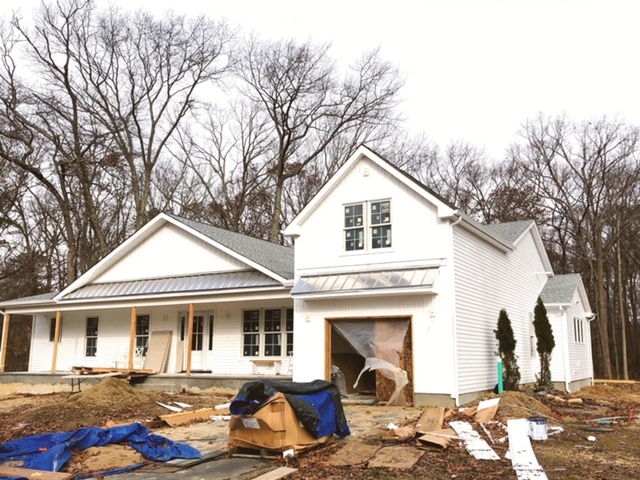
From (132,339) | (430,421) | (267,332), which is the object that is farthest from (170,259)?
(430,421)

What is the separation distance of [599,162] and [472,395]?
72.8 feet

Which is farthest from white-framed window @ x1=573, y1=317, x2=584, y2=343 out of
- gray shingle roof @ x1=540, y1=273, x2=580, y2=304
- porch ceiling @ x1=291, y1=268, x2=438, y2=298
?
porch ceiling @ x1=291, y1=268, x2=438, y2=298

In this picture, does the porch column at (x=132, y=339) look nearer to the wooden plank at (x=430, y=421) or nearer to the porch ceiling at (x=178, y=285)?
the porch ceiling at (x=178, y=285)

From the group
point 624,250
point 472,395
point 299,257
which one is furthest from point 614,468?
point 624,250

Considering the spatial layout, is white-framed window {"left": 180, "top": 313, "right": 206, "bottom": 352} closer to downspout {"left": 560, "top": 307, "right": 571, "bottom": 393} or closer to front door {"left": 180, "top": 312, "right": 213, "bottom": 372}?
front door {"left": 180, "top": 312, "right": 213, "bottom": 372}

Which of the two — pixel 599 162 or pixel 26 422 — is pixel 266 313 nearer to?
pixel 26 422

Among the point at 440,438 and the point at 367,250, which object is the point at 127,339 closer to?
the point at 367,250

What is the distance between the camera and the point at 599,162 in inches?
1289

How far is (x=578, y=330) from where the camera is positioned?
23.3 metres

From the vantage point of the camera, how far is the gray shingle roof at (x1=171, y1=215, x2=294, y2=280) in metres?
19.7

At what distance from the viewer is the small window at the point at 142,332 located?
22.0m

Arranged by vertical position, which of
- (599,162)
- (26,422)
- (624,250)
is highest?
(599,162)

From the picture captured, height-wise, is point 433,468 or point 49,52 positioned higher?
point 49,52

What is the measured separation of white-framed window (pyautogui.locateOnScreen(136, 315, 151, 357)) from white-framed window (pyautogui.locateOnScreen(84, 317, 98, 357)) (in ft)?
6.50
